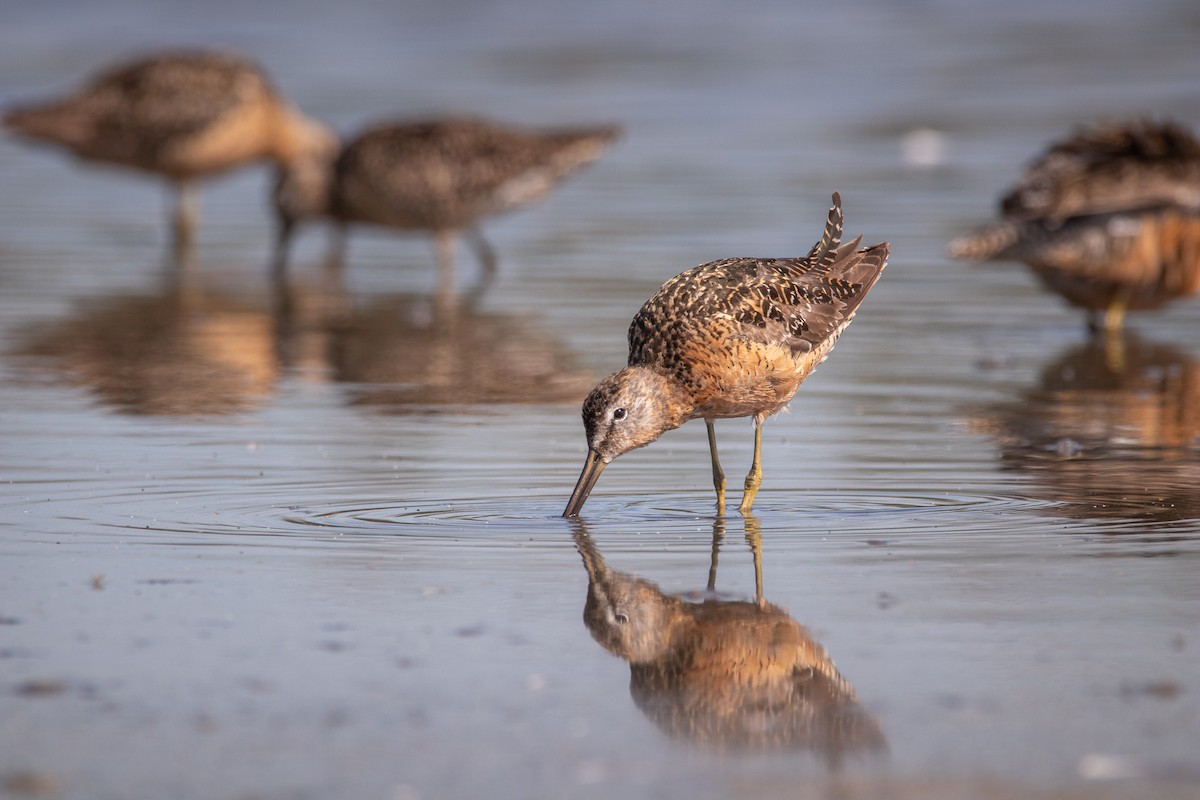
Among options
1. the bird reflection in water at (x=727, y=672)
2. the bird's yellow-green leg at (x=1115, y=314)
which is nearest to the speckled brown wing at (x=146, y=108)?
the bird's yellow-green leg at (x=1115, y=314)

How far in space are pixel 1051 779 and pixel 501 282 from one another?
8.47 metres

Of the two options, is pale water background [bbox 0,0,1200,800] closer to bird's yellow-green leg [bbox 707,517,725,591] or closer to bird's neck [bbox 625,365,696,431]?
bird's yellow-green leg [bbox 707,517,725,591]

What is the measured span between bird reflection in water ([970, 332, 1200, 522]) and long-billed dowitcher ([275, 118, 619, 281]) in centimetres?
448

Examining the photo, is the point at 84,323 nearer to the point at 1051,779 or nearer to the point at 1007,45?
the point at 1051,779

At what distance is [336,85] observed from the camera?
21.5 m

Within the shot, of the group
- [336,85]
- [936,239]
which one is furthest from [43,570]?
[336,85]

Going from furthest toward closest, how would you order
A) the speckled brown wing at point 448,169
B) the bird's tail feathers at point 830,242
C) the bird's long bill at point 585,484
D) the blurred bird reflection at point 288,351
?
the speckled brown wing at point 448,169
the blurred bird reflection at point 288,351
the bird's tail feathers at point 830,242
the bird's long bill at point 585,484

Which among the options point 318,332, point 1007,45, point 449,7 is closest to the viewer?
point 318,332

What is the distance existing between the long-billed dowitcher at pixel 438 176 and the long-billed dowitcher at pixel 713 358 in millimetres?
5990

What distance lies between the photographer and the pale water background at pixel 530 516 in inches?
138

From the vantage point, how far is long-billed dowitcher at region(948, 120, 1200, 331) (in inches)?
358

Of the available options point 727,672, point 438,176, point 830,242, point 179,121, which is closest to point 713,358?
point 830,242

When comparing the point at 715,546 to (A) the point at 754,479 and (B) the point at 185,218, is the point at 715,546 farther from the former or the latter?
(B) the point at 185,218

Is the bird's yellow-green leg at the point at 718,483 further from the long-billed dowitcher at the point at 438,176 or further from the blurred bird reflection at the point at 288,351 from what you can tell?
the long-billed dowitcher at the point at 438,176
